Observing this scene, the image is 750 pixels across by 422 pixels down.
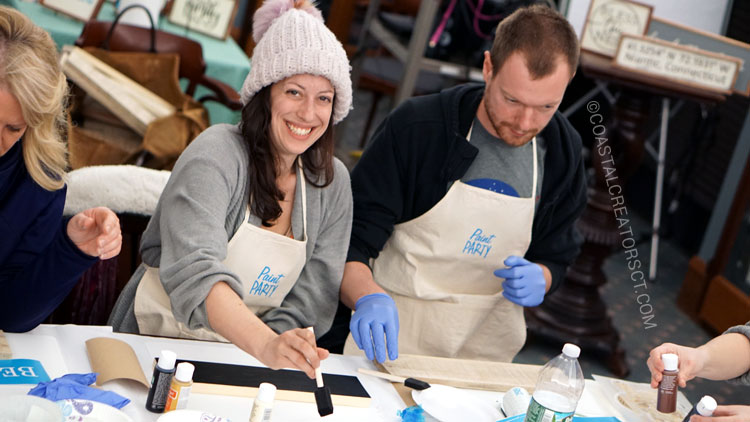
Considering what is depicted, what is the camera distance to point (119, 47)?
3678mm

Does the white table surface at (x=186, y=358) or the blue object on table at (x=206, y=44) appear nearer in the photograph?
the white table surface at (x=186, y=358)

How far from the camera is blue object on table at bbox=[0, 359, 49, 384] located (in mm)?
1452

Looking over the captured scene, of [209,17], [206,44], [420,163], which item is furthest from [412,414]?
[209,17]

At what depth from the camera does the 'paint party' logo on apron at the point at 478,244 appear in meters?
2.28

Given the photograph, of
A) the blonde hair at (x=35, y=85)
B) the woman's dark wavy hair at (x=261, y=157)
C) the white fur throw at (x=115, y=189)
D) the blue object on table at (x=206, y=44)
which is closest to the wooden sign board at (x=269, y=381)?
the woman's dark wavy hair at (x=261, y=157)

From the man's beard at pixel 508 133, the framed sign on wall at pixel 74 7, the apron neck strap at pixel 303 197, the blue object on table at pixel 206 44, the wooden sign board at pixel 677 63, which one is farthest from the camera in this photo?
the framed sign on wall at pixel 74 7

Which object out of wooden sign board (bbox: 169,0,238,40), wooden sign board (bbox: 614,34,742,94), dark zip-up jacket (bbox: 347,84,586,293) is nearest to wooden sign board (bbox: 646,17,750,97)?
wooden sign board (bbox: 614,34,742,94)

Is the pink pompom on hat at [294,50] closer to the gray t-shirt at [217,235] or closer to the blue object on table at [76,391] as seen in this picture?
the gray t-shirt at [217,235]

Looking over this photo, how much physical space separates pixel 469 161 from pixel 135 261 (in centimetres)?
92

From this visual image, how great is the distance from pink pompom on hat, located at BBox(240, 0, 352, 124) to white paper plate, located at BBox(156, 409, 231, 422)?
76 centimetres

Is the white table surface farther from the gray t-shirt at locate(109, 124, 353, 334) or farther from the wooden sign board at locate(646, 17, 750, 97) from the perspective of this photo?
the wooden sign board at locate(646, 17, 750, 97)

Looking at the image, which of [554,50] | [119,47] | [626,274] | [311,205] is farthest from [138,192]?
[626,274]

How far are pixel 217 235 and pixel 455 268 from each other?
2.62ft

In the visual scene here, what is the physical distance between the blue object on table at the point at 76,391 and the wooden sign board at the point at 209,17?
3298mm
